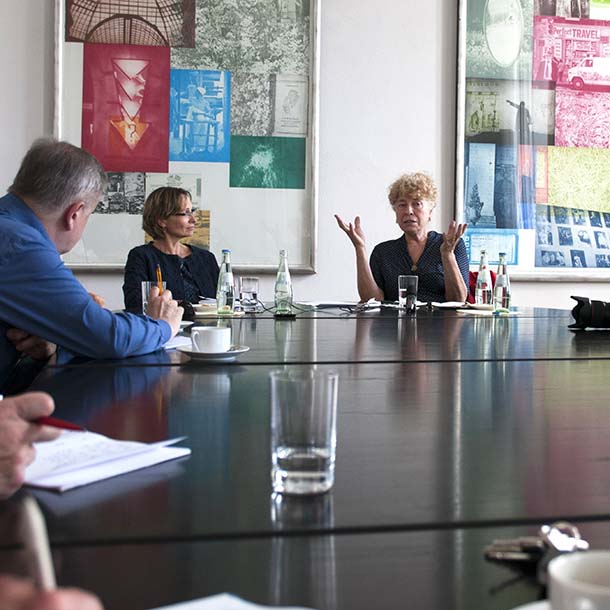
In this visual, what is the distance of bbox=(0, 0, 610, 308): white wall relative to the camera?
4.86 m

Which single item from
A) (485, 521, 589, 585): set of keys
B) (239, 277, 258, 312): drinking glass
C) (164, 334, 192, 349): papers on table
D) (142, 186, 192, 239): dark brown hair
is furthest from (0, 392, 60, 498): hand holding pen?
(142, 186, 192, 239): dark brown hair

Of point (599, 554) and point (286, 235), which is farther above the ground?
point (286, 235)

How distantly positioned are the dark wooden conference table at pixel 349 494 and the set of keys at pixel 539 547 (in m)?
0.01

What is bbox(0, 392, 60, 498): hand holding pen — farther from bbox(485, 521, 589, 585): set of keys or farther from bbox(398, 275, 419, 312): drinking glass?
bbox(398, 275, 419, 312): drinking glass

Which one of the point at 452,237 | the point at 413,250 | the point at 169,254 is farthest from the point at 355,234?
the point at 169,254

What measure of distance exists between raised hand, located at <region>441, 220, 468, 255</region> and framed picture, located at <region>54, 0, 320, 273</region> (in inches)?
33.9

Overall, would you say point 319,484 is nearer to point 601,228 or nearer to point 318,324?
point 318,324

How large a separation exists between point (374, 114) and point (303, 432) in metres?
4.28

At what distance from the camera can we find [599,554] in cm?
51

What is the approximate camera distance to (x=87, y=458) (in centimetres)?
90

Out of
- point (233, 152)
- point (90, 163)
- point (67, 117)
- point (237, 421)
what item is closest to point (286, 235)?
point (233, 152)

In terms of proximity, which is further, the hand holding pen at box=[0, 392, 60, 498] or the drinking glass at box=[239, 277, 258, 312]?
the drinking glass at box=[239, 277, 258, 312]

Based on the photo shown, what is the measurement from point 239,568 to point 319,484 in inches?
8.3

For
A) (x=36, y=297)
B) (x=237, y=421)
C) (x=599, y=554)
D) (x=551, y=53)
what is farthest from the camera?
(x=551, y=53)
